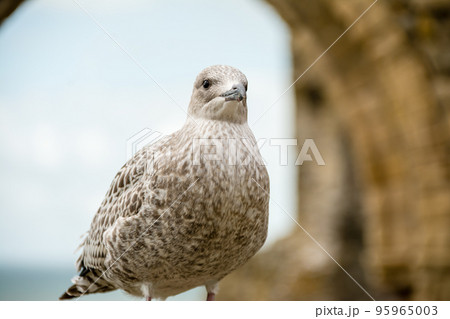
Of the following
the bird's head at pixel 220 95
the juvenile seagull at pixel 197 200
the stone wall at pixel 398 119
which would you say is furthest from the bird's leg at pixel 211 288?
the stone wall at pixel 398 119

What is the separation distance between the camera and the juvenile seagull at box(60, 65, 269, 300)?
1.34 meters

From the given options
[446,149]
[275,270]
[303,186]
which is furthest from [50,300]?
[303,186]

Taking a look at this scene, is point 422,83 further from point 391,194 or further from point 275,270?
point 275,270

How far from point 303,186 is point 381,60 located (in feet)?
12.1

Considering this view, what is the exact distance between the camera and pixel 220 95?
1287 millimetres

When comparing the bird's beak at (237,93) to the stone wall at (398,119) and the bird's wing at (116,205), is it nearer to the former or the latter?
the bird's wing at (116,205)

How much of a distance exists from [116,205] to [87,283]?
276mm

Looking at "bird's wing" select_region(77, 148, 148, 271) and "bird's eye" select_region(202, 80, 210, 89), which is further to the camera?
"bird's wing" select_region(77, 148, 148, 271)

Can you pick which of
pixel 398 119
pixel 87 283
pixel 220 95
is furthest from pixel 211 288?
pixel 398 119

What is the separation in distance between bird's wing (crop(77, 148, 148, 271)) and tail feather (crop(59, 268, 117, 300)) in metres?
0.03

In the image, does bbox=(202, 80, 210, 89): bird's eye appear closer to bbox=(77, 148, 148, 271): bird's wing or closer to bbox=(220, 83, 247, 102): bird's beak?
bbox=(220, 83, 247, 102): bird's beak

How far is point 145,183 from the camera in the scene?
145cm

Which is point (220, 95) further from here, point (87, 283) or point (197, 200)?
point (87, 283)

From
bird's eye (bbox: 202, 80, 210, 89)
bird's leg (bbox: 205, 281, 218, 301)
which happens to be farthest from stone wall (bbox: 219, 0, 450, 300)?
bird's eye (bbox: 202, 80, 210, 89)
